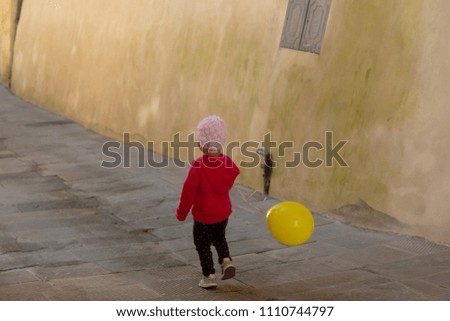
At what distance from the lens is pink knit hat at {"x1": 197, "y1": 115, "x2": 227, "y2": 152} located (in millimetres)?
6273

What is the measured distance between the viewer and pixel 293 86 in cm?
934

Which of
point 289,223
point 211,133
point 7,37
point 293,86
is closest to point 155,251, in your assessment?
point 289,223

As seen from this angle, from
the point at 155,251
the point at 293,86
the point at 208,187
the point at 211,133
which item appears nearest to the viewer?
the point at 211,133

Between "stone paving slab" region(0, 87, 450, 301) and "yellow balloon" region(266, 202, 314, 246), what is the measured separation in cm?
32

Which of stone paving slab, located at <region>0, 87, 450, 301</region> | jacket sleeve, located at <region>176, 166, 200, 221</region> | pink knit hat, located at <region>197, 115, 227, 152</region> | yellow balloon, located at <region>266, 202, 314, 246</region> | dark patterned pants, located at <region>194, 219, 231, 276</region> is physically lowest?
stone paving slab, located at <region>0, 87, 450, 301</region>

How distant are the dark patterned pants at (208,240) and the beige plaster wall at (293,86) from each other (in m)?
2.00

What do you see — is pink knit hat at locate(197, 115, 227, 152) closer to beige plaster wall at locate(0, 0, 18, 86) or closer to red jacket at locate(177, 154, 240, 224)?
red jacket at locate(177, 154, 240, 224)

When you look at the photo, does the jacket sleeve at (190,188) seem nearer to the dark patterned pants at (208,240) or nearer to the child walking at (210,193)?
the child walking at (210,193)

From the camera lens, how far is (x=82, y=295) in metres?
6.46

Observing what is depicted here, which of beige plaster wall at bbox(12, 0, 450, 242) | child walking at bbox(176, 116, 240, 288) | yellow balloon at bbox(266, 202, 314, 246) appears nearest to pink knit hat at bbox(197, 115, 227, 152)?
child walking at bbox(176, 116, 240, 288)

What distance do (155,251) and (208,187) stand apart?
1.56m

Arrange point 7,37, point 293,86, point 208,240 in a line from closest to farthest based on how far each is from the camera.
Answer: point 208,240, point 293,86, point 7,37

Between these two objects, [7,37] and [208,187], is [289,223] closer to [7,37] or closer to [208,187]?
[208,187]
